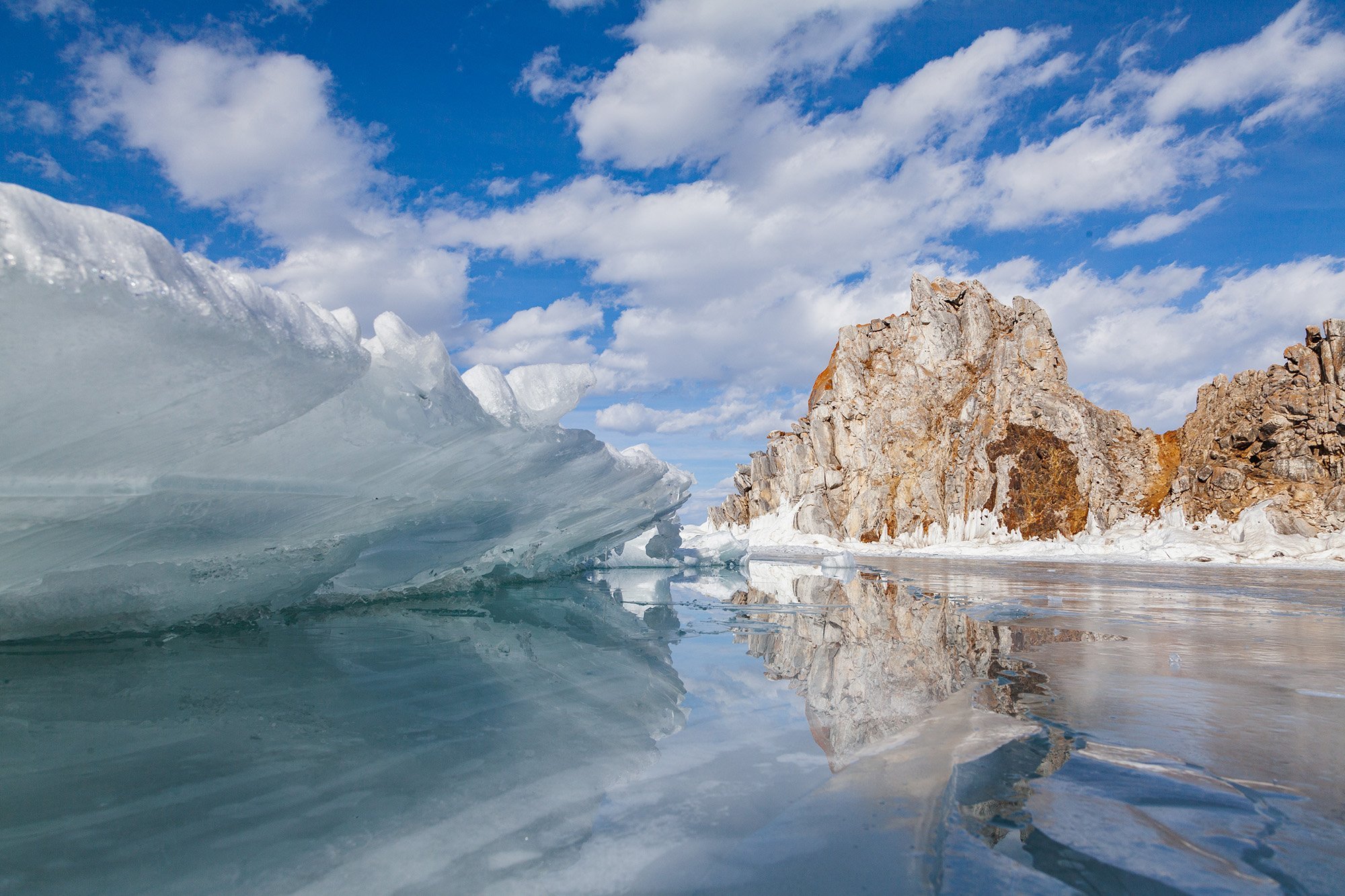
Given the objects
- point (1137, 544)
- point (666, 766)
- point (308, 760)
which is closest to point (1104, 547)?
point (1137, 544)

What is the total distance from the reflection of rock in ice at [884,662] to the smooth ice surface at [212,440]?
333cm

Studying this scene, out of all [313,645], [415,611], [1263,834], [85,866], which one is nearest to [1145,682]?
[1263,834]

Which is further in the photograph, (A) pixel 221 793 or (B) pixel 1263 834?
(A) pixel 221 793

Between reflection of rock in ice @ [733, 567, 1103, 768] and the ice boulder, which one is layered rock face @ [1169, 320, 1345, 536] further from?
the ice boulder

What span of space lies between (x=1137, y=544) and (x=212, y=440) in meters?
45.5

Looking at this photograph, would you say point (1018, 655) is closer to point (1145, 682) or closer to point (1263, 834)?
point (1145, 682)

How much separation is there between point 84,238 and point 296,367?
1.21 m

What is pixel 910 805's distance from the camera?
7.77 ft

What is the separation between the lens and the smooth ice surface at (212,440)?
10.2ft

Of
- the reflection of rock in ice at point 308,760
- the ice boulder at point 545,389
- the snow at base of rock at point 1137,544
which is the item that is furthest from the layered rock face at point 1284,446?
the reflection of rock in ice at point 308,760

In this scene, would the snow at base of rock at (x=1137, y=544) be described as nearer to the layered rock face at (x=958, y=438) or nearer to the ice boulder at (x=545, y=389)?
the layered rock face at (x=958, y=438)

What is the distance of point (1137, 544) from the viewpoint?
130 ft

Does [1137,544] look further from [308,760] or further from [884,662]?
[308,760]

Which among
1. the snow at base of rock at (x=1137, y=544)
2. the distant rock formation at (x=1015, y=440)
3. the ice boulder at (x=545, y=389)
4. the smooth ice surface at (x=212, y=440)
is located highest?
the distant rock formation at (x=1015, y=440)
